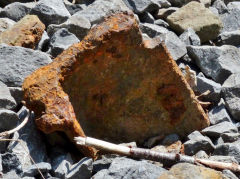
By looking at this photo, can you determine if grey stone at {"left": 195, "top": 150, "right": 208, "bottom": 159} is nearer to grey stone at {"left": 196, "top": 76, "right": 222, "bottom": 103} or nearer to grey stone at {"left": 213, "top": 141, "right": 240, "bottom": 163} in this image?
grey stone at {"left": 213, "top": 141, "right": 240, "bottom": 163}

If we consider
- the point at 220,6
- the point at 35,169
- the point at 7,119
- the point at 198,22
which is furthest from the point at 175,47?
the point at 35,169

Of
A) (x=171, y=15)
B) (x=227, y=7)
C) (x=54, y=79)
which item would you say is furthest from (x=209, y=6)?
(x=54, y=79)

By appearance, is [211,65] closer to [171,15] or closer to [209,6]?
[171,15]

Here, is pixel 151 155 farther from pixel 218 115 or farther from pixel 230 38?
pixel 230 38

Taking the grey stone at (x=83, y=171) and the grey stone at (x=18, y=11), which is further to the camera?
the grey stone at (x=18, y=11)

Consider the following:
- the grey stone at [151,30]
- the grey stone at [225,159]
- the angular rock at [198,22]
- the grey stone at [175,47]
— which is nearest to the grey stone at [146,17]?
the angular rock at [198,22]

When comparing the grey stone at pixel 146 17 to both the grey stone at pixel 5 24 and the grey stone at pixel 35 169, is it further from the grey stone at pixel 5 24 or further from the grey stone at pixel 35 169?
the grey stone at pixel 35 169
